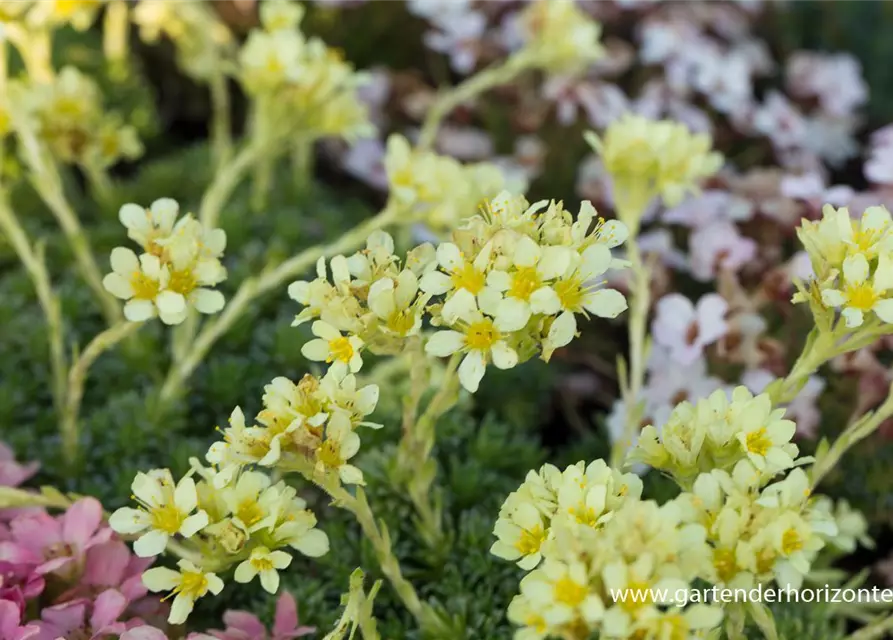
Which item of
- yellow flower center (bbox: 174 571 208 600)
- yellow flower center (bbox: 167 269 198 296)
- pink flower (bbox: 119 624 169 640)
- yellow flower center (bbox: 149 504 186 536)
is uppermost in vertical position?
yellow flower center (bbox: 167 269 198 296)

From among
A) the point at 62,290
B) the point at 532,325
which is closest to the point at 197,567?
the point at 532,325

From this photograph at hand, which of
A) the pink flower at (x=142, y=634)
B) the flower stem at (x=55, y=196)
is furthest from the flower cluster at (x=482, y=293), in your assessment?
the flower stem at (x=55, y=196)

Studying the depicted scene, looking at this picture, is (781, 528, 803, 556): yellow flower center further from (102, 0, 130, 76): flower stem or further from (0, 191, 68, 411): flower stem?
(102, 0, 130, 76): flower stem

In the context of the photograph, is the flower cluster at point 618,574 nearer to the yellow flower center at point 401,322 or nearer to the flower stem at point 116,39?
the yellow flower center at point 401,322

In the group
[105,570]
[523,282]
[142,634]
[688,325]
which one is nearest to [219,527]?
[142,634]

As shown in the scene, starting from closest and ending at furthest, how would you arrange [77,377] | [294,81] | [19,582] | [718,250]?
1. [19,582]
2. [77,377]
3. [294,81]
4. [718,250]

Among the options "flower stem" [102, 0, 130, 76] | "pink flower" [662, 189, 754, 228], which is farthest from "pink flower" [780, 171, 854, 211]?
"flower stem" [102, 0, 130, 76]

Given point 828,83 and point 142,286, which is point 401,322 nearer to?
point 142,286
